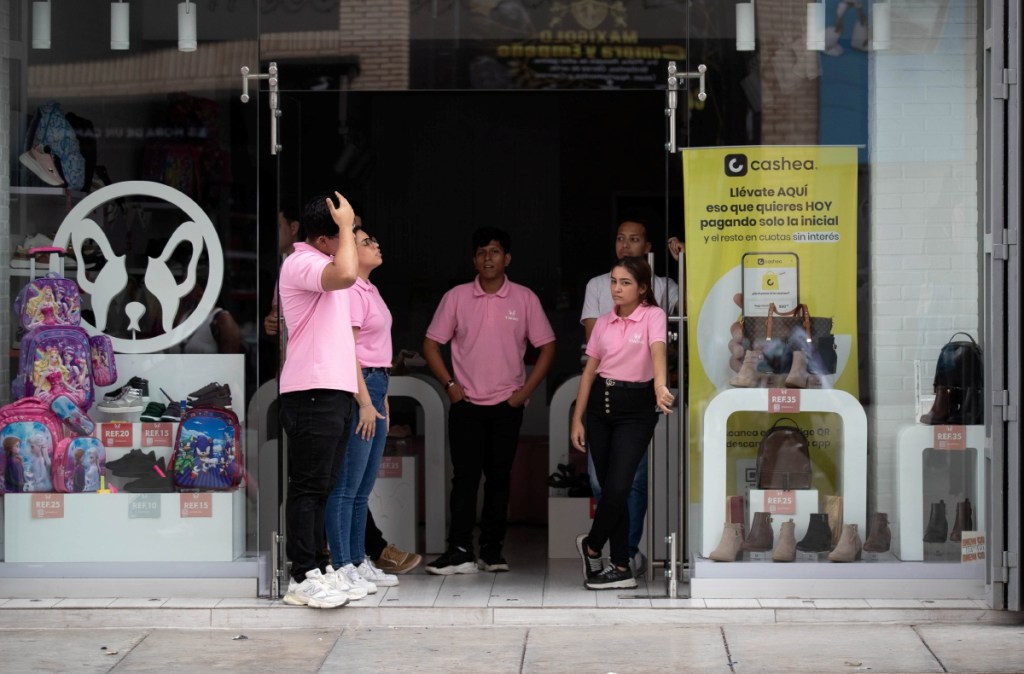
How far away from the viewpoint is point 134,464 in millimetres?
7590

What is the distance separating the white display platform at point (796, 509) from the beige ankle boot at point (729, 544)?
5cm

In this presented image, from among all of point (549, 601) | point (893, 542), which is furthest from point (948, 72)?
point (549, 601)

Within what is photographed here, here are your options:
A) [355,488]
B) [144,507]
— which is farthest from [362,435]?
[144,507]

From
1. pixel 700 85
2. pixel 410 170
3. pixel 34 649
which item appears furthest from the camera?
pixel 410 170

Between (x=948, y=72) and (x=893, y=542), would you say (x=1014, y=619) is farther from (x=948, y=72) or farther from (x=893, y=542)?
(x=948, y=72)

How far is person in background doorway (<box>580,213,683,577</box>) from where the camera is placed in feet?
25.1

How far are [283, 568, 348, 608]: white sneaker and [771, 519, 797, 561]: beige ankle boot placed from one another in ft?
7.05

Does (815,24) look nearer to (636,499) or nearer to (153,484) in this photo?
(636,499)

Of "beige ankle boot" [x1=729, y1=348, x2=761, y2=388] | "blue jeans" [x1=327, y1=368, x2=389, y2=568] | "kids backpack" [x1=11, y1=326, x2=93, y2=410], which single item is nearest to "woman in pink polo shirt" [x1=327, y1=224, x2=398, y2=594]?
"blue jeans" [x1=327, y1=368, x2=389, y2=568]

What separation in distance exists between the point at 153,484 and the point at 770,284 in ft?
10.8

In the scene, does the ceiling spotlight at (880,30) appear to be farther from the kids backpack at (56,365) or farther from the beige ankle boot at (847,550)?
the kids backpack at (56,365)

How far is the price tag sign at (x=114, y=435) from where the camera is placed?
761 centimetres

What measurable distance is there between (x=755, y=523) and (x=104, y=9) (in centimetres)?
421

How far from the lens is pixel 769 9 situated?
24.1 ft
